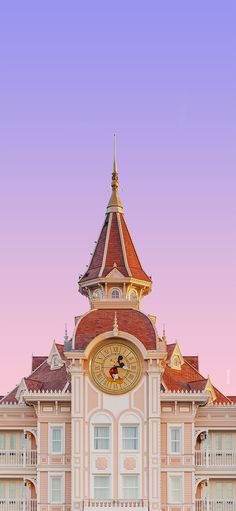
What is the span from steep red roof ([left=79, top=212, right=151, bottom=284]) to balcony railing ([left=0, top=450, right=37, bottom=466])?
11806mm

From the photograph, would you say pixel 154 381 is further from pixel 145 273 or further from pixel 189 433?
pixel 145 273

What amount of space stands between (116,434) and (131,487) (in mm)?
2999

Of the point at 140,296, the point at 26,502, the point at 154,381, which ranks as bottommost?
the point at 26,502

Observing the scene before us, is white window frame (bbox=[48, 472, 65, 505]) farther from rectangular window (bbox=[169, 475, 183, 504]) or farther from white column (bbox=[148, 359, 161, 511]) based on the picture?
rectangular window (bbox=[169, 475, 183, 504])

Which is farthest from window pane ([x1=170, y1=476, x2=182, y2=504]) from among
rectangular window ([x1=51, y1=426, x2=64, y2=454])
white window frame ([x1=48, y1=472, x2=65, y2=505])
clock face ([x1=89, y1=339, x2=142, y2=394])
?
rectangular window ([x1=51, y1=426, x2=64, y2=454])

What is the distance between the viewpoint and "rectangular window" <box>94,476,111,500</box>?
74.9 metres

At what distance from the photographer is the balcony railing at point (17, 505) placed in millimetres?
76250

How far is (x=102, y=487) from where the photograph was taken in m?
75.0

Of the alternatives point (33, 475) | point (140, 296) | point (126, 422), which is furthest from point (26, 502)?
point (140, 296)

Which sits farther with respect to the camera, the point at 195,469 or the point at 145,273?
the point at 145,273

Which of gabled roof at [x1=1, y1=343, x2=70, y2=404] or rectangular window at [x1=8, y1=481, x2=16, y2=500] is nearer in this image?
rectangular window at [x1=8, y1=481, x2=16, y2=500]

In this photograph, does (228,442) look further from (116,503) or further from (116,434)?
(116,503)

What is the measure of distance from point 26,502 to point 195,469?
9.65 metres

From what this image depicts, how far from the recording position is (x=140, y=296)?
83.7m
